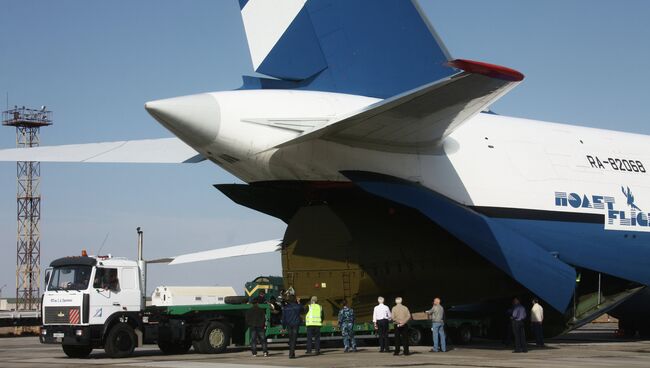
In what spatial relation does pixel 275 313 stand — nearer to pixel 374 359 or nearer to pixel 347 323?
pixel 347 323

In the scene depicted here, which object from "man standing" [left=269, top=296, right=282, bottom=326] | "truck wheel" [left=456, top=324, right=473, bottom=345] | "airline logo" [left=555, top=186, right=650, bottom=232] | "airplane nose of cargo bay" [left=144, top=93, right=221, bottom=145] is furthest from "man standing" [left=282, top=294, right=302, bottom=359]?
"airline logo" [left=555, top=186, right=650, bottom=232]

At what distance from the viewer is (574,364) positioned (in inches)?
592

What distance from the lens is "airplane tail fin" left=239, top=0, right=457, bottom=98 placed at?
17.5 metres

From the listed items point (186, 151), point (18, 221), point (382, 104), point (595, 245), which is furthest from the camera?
point (18, 221)

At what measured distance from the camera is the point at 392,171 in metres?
17.5

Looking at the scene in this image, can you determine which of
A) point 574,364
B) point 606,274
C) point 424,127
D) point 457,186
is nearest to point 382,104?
point 424,127

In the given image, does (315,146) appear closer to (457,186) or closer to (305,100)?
(305,100)

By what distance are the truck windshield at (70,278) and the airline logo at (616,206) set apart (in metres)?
10.4

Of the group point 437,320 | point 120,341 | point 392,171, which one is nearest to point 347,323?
point 437,320

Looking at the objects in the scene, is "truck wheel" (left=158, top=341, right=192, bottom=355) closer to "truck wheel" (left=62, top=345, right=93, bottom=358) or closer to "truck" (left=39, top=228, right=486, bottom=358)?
"truck" (left=39, top=228, right=486, bottom=358)

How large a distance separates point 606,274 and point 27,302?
41638mm

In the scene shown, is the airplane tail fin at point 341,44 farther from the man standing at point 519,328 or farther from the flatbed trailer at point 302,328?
the man standing at point 519,328

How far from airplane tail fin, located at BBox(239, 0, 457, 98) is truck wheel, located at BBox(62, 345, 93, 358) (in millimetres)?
6629

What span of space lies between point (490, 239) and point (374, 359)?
3635mm
